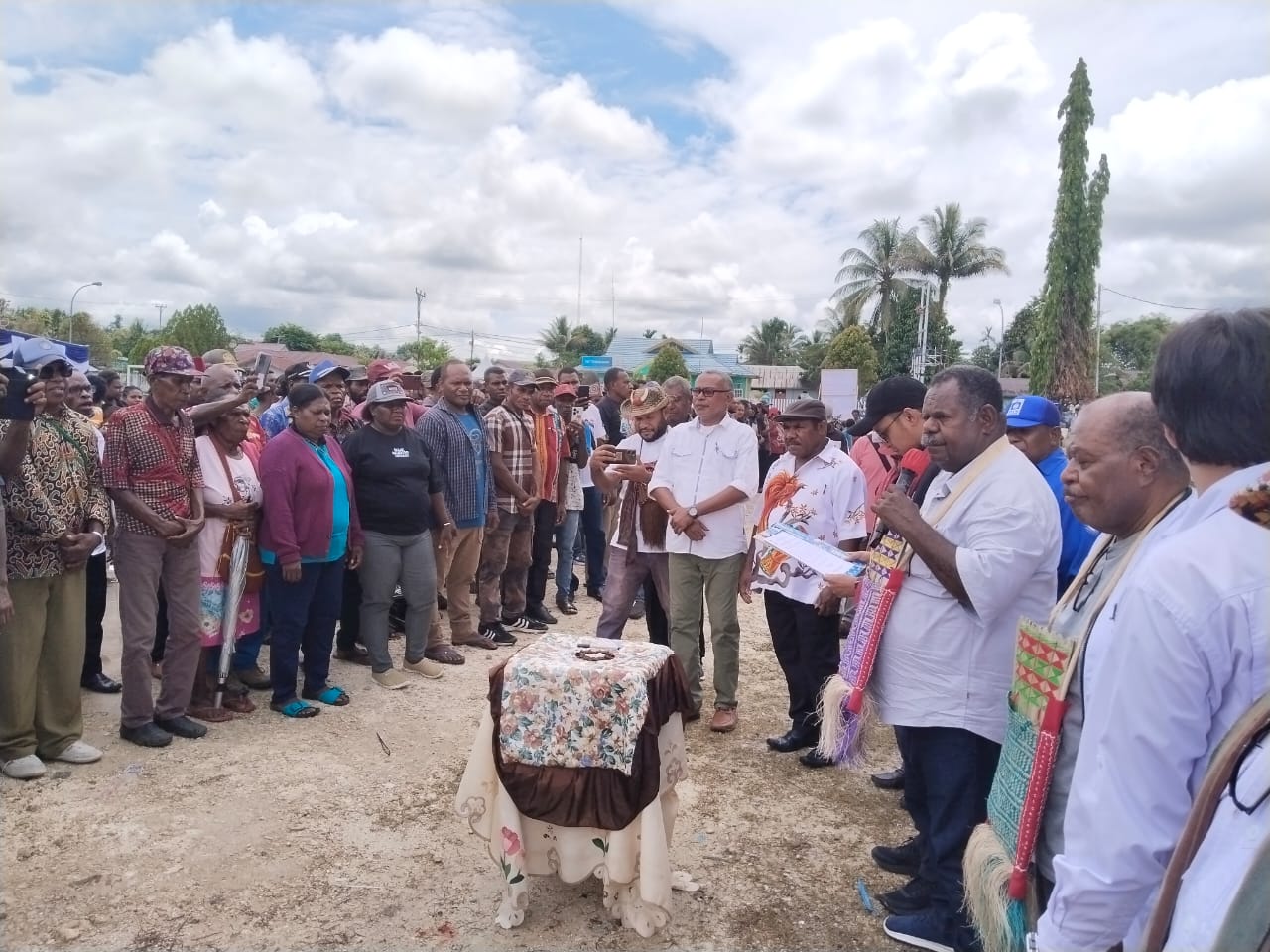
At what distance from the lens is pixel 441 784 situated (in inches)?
161

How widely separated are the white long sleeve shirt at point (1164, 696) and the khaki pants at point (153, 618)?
441 cm

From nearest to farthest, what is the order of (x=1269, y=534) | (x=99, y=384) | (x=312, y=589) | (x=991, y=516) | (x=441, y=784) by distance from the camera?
(x=1269, y=534), (x=991, y=516), (x=441, y=784), (x=312, y=589), (x=99, y=384)

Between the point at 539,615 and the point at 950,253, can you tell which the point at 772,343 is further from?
the point at 539,615

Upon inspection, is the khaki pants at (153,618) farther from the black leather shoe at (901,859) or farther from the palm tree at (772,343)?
the palm tree at (772,343)

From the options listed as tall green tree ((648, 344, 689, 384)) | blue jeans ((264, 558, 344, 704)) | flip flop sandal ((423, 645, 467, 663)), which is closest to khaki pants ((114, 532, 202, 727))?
blue jeans ((264, 558, 344, 704))

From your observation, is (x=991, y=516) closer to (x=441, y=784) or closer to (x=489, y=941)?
(x=489, y=941)

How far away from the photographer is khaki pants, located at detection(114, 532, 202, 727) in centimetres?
424

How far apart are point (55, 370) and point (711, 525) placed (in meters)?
3.49

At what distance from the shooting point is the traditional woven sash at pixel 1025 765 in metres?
1.90

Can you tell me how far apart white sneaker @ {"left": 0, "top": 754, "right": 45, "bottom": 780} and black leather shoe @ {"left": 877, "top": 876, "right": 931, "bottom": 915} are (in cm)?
398

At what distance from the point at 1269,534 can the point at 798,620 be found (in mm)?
3349

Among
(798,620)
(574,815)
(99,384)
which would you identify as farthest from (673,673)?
(99,384)

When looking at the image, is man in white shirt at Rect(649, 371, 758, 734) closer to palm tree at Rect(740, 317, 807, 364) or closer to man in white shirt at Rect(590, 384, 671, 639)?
man in white shirt at Rect(590, 384, 671, 639)

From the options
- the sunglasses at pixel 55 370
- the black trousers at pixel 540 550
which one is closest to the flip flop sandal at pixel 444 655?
the black trousers at pixel 540 550
